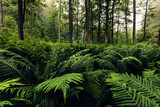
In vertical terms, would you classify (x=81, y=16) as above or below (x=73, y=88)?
above

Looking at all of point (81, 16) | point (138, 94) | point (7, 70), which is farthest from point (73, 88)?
A: point (81, 16)

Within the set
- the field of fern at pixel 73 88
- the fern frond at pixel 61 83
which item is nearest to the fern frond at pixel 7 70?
the field of fern at pixel 73 88

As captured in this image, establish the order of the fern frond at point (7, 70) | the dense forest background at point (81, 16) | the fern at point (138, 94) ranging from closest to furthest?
the fern at point (138, 94), the fern frond at point (7, 70), the dense forest background at point (81, 16)

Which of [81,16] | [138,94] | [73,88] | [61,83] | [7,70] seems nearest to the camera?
[138,94]

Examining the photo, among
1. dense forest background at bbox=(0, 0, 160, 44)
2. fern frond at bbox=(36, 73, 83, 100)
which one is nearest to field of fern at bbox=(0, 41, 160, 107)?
fern frond at bbox=(36, 73, 83, 100)

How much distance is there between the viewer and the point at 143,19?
1809 cm

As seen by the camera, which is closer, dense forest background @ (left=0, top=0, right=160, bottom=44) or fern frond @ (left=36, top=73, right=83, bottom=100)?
fern frond @ (left=36, top=73, right=83, bottom=100)

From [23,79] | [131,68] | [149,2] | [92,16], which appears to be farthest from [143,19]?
[23,79]

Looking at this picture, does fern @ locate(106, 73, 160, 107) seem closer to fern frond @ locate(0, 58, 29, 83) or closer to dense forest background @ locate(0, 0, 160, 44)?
fern frond @ locate(0, 58, 29, 83)

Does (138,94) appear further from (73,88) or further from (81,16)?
(81,16)

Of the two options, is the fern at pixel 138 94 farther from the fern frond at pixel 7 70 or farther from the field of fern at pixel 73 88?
the fern frond at pixel 7 70

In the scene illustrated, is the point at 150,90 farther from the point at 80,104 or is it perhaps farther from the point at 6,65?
the point at 6,65

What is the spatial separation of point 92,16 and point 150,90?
19.2m

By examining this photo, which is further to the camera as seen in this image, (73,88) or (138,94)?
(73,88)
